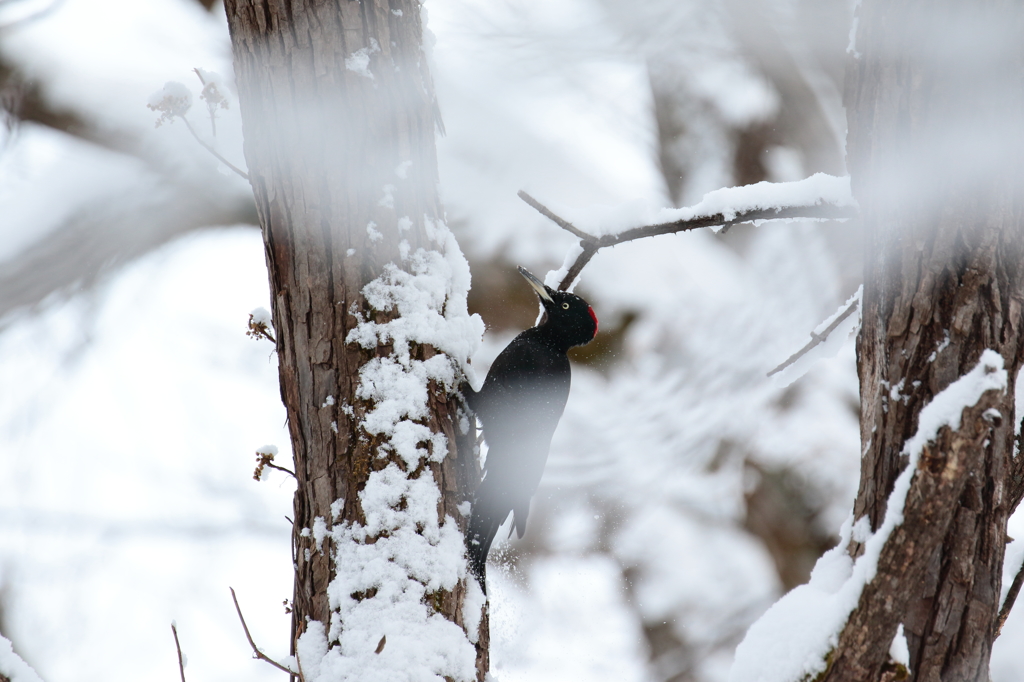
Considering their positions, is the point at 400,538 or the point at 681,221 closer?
the point at 400,538

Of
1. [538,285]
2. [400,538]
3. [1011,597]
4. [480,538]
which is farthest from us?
[538,285]

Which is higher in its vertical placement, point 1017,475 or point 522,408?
point 522,408

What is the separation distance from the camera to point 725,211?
2.11 m

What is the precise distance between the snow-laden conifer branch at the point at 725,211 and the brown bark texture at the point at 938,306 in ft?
1.59

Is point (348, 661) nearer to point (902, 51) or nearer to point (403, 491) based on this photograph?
point (403, 491)

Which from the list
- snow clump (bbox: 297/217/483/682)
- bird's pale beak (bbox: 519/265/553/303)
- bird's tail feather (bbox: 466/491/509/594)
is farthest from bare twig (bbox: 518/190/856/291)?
bird's tail feather (bbox: 466/491/509/594)

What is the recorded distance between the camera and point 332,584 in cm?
166

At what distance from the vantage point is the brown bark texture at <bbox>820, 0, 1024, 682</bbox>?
1239 millimetres

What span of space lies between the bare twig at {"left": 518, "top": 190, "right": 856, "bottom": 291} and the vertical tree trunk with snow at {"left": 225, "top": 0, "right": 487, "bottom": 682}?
1.69 ft

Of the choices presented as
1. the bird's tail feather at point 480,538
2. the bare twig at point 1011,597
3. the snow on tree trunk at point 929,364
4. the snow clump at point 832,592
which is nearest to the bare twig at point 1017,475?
the snow on tree trunk at point 929,364

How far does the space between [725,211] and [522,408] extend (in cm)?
116

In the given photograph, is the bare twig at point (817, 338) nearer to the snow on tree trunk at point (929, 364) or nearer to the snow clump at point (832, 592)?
the snow on tree trunk at point (929, 364)

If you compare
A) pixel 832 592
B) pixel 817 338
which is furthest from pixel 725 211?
pixel 832 592

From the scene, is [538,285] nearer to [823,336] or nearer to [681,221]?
[681,221]
